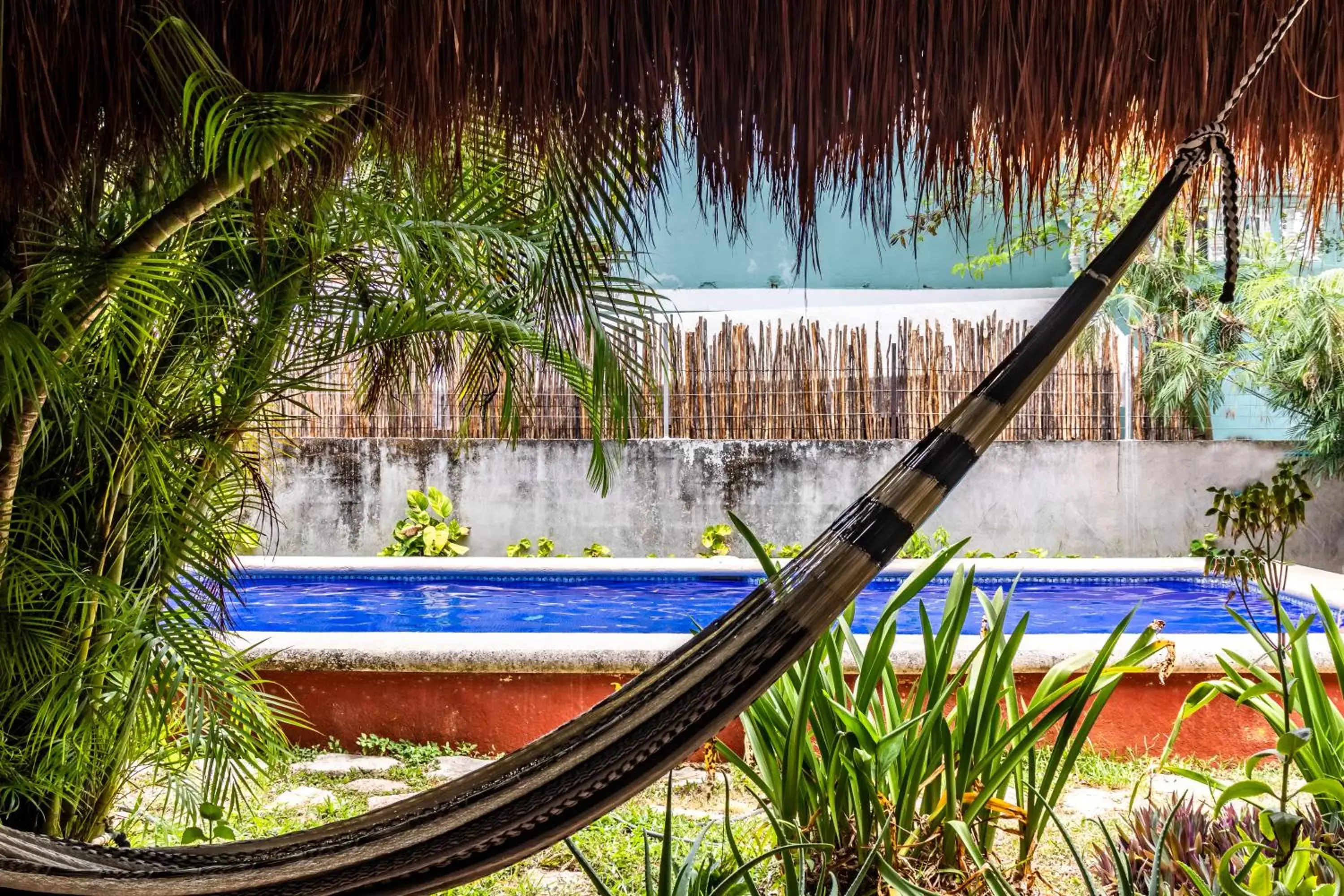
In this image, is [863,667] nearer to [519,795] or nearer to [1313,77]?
[519,795]

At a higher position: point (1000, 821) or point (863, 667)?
point (863, 667)

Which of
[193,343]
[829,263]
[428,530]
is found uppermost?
[829,263]

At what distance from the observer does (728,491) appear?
598 centimetres

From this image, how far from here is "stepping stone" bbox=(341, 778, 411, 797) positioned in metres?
2.35

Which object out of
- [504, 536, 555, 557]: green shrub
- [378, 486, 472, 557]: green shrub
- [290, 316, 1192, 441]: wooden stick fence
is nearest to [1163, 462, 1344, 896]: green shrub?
[290, 316, 1192, 441]: wooden stick fence

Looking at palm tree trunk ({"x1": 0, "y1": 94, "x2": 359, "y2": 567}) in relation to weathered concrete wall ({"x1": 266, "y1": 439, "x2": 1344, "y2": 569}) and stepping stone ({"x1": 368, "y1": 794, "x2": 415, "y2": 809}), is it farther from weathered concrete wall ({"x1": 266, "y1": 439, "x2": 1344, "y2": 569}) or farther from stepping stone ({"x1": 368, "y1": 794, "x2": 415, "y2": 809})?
weathered concrete wall ({"x1": 266, "y1": 439, "x2": 1344, "y2": 569})

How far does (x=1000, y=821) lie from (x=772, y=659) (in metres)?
1.28

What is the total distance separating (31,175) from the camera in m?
1.29

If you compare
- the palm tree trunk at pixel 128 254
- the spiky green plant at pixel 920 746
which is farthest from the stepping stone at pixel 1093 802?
the palm tree trunk at pixel 128 254

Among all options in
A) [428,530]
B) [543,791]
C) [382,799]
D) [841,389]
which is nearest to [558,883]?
[382,799]

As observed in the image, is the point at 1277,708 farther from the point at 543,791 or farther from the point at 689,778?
the point at 543,791

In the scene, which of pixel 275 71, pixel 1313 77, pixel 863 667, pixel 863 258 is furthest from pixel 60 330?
pixel 863 258

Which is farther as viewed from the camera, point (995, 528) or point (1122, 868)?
point (995, 528)

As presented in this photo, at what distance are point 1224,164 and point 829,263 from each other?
6576 mm
